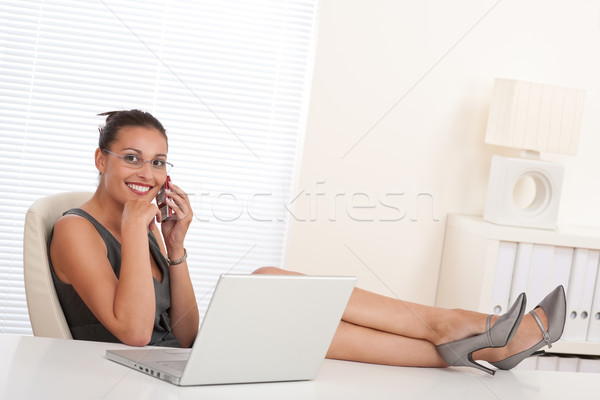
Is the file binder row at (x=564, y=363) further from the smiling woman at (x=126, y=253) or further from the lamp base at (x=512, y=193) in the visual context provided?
the smiling woman at (x=126, y=253)

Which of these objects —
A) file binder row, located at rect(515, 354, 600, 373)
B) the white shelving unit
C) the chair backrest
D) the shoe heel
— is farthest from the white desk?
file binder row, located at rect(515, 354, 600, 373)

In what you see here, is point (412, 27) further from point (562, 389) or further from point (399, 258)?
point (562, 389)

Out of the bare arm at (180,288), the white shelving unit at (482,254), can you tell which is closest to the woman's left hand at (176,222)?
the bare arm at (180,288)

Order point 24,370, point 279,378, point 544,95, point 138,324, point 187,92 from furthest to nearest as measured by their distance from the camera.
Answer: point 187,92 < point 544,95 < point 138,324 < point 279,378 < point 24,370

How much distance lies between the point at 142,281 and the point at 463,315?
2.50 ft

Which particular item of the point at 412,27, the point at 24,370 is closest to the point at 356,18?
the point at 412,27

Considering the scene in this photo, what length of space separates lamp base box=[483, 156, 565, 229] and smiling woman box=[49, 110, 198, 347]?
5.41ft

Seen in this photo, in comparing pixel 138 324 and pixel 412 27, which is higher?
pixel 412 27

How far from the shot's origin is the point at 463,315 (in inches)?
66.8

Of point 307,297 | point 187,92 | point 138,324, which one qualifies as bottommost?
point 138,324

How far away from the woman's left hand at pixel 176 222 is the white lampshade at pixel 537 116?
1.68m

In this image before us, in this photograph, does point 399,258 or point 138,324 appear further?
point 399,258

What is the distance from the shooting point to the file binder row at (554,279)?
3.00m

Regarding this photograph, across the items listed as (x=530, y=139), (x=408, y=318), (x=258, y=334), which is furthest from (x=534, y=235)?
(x=258, y=334)
